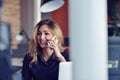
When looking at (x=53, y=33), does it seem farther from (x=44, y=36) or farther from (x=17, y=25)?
(x=17, y=25)

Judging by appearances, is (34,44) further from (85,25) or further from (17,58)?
(85,25)

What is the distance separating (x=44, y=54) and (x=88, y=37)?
114cm

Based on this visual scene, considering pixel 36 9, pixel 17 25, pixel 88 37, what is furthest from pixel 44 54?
pixel 88 37

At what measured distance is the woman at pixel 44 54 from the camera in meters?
2.46

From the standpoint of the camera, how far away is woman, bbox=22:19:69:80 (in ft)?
8.08

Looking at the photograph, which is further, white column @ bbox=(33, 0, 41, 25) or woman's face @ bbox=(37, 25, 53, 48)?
white column @ bbox=(33, 0, 41, 25)

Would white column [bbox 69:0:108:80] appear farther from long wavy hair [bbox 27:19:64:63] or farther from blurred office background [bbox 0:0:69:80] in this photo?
blurred office background [bbox 0:0:69:80]

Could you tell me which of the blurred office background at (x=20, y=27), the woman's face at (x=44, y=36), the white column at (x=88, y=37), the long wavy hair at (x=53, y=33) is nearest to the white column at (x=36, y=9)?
the blurred office background at (x=20, y=27)

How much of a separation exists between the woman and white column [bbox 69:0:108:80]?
3.09ft

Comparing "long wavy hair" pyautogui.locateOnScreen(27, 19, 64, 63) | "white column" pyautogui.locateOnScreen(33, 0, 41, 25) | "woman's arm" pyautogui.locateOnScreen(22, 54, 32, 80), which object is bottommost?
"woman's arm" pyautogui.locateOnScreen(22, 54, 32, 80)

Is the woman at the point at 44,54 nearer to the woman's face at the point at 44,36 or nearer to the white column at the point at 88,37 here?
the woman's face at the point at 44,36

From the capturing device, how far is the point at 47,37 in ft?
8.36

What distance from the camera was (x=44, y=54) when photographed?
2.55m

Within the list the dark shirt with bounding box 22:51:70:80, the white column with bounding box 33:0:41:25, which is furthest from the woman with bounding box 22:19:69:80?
the white column with bounding box 33:0:41:25
